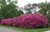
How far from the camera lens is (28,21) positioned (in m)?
14.4

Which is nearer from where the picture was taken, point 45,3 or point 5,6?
point 5,6

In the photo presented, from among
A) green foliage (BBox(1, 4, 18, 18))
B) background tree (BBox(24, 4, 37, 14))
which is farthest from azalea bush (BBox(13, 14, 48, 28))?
background tree (BBox(24, 4, 37, 14))

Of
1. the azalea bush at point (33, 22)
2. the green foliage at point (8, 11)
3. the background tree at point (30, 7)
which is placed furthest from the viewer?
the background tree at point (30, 7)

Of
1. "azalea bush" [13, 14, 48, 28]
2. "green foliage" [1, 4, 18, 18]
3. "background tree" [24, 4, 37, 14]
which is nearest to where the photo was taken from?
"azalea bush" [13, 14, 48, 28]

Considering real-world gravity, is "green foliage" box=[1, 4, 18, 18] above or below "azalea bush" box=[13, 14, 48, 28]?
above

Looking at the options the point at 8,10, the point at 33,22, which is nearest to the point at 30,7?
the point at 8,10

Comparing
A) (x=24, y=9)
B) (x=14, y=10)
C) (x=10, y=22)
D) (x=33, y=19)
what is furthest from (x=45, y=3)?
(x=33, y=19)

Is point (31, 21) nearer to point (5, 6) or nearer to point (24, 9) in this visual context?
point (5, 6)

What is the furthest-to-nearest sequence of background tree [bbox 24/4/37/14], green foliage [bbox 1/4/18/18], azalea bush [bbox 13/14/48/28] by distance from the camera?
background tree [bbox 24/4/37/14]
green foliage [bbox 1/4/18/18]
azalea bush [bbox 13/14/48/28]

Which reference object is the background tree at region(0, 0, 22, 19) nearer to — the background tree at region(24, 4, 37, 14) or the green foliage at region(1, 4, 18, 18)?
the green foliage at region(1, 4, 18, 18)

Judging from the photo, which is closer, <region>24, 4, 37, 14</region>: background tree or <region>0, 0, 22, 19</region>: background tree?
<region>0, 0, 22, 19</region>: background tree

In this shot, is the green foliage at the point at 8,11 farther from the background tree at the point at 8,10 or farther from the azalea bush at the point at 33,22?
the azalea bush at the point at 33,22

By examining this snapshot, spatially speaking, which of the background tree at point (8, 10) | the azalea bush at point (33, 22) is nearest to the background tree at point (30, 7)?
the background tree at point (8, 10)

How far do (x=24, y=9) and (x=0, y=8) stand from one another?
1212cm
